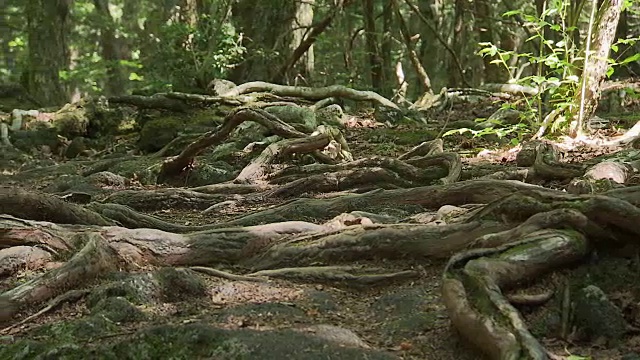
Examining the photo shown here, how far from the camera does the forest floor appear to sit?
2.77 m

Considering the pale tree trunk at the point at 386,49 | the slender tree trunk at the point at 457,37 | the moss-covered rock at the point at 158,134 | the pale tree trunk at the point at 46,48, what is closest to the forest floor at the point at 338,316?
the moss-covered rock at the point at 158,134

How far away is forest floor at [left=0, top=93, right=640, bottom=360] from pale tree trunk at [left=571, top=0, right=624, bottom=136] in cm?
387

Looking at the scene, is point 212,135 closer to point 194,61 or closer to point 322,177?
point 322,177

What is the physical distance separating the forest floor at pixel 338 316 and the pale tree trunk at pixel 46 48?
1176 centimetres

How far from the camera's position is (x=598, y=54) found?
6746mm

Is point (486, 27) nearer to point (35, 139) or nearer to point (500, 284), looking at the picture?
point (35, 139)

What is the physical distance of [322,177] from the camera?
6391 millimetres

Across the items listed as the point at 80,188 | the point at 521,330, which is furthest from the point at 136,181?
the point at 521,330

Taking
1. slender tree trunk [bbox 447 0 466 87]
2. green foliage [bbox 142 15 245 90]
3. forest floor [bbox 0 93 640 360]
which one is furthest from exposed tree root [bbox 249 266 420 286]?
slender tree trunk [bbox 447 0 466 87]

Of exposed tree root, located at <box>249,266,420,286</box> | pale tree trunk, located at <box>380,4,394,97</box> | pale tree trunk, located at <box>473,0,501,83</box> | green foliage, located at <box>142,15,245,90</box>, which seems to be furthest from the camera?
pale tree trunk, located at <box>380,4,394,97</box>

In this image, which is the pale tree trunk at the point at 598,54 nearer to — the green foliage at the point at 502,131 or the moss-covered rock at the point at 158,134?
the green foliage at the point at 502,131

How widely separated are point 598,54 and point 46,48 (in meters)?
11.7

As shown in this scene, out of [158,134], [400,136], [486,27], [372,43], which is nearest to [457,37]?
[486,27]

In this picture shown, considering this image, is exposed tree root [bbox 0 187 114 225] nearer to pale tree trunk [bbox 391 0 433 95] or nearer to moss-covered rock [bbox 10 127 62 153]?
moss-covered rock [bbox 10 127 62 153]
